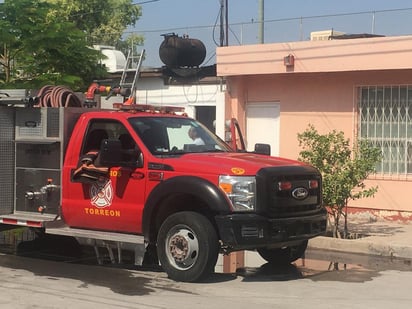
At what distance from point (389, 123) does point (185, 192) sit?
733 centimetres

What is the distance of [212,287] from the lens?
7.37 meters

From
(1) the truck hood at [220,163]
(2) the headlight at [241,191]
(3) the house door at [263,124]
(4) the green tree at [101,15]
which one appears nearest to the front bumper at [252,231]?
(2) the headlight at [241,191]

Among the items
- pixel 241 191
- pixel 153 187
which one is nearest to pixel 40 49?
pixel 153 187

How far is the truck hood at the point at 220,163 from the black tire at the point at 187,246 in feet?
1.81

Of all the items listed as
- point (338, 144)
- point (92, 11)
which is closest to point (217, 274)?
point (338, 144)

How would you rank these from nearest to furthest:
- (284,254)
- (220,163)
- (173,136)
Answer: (220,163), (173,136), (284,254)

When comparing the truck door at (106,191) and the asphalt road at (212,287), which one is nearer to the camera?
the asphalt road at (212,287)

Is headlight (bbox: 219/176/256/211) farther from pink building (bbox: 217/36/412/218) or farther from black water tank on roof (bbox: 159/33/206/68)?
black water tank on roof (bbox: 159/33/206/68)

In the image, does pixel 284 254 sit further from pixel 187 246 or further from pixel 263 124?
pixel 263 124

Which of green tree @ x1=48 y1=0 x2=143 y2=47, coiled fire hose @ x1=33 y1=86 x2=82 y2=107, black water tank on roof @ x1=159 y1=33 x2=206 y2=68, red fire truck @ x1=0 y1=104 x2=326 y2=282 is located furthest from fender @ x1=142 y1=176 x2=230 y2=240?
green tree @ x1=48 y1=0 x2=143 y2=47

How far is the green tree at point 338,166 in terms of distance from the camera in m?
10.5

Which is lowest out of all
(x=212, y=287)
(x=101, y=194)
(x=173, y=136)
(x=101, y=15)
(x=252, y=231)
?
(x=212, y=287)

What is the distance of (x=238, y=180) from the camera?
7262mm

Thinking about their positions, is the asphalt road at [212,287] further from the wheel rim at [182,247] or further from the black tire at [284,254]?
the wheel rim at [182,247]
